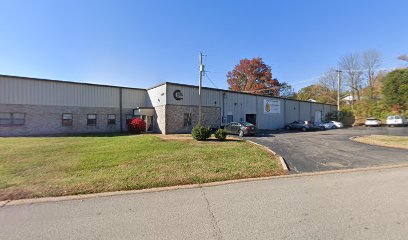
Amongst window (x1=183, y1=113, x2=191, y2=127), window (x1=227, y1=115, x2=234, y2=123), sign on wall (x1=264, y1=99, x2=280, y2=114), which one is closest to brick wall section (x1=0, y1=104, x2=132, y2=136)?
window (x1=183, y1=113, x2=191, y2=127)

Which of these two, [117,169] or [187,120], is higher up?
[187,120]

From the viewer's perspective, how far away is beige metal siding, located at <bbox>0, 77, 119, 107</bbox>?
64.4 ft

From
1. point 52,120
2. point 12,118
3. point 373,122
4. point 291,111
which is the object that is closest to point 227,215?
point 52,120

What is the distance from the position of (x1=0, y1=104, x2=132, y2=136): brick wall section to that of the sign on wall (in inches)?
827

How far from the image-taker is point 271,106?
3266 cm

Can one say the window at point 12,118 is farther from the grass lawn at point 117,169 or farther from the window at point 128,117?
the grass lawn at point 117,169

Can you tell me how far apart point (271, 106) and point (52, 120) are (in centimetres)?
2845

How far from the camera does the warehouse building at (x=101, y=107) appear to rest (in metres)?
20.0

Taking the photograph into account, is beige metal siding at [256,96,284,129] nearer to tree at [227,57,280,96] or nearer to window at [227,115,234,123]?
window at [227,115,234,123]

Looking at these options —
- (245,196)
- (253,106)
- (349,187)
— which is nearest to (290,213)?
(245,196)

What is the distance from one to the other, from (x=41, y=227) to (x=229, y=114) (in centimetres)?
2472

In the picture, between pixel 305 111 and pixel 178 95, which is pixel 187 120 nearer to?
pixel 178 95

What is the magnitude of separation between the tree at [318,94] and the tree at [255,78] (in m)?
11.8

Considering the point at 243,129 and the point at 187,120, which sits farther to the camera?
the point at 187,120
